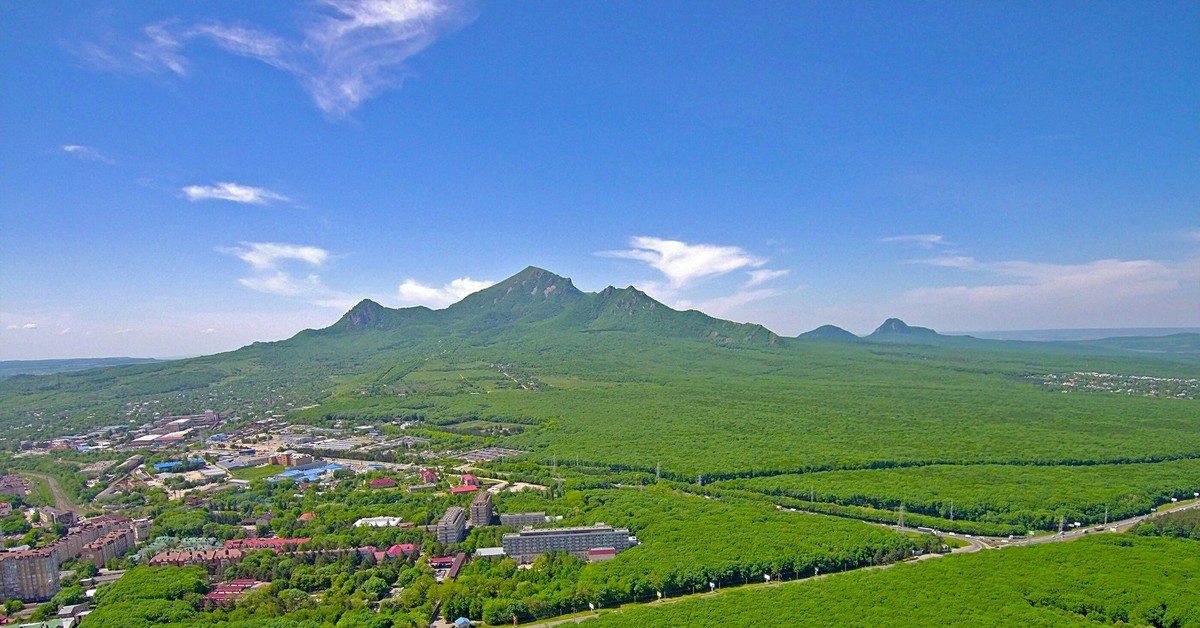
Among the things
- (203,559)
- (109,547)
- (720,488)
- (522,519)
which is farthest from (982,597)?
(109,547)

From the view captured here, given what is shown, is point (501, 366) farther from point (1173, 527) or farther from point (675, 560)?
point (1173, 527)

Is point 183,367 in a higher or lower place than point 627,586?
higher

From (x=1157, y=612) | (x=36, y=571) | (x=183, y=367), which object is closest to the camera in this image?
(x=1157, y=612)

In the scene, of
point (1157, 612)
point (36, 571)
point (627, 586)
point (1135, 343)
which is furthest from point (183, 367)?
point (1135, 343)

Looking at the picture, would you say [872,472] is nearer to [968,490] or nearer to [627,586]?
[968,490]

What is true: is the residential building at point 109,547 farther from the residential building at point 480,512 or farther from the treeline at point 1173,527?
the treeline at point 1173,527

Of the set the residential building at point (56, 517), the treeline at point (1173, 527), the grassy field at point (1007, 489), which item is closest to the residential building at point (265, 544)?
the residential building at point (56, 517)
